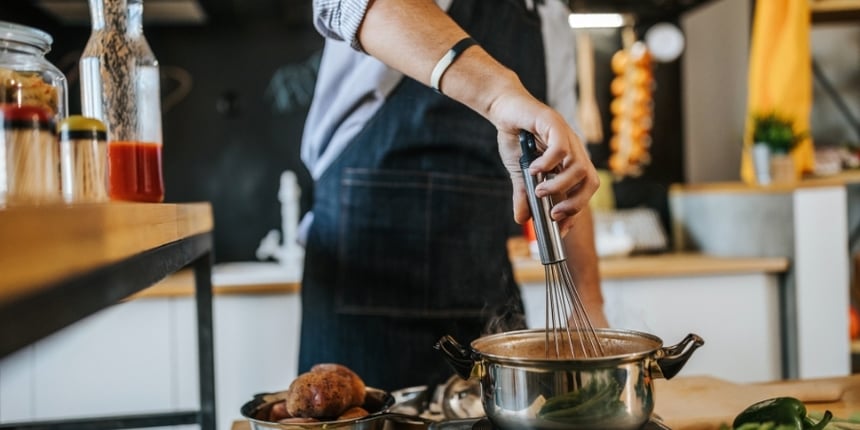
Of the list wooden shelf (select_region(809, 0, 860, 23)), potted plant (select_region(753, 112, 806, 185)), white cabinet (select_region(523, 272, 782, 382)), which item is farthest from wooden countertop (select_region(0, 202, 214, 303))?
wooden shelf (select_region(809, 0, 860, 23))

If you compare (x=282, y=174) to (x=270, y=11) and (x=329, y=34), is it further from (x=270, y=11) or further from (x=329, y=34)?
(x=329, y=34)

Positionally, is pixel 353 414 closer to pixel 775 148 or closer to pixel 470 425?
pixel 470 425

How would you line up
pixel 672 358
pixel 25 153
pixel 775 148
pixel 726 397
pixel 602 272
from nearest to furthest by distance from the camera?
pixel 25 153 < pixel 672 358 < pixel 726 397 < pixel 602 272 < pixel 775 148

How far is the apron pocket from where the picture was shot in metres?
1.15

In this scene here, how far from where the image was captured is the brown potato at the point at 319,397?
0.70 m

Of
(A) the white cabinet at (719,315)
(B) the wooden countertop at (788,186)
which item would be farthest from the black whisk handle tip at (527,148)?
(B) the wooden countertop at (788,186)

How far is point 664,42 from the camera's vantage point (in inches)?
106

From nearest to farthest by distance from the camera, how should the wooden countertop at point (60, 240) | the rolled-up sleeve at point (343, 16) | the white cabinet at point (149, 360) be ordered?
the wooden countertop at point (60, 240), the rolled-up sleeve at point (343, 16), the white cabinet at point (149, 360)

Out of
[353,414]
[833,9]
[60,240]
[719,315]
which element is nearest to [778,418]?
[353,414]

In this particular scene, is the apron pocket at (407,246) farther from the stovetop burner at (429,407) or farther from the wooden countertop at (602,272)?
the wooden countertop at (602,272)

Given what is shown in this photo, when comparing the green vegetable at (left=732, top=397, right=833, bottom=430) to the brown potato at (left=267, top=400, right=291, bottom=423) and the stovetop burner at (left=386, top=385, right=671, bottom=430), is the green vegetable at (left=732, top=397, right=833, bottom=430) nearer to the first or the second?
the stovetop burner at (left=386, top=385, right=671, bottom=430)

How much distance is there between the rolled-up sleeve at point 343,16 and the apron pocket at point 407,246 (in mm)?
330

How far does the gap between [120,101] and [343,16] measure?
255 mm

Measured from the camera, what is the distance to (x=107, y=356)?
196 cm
